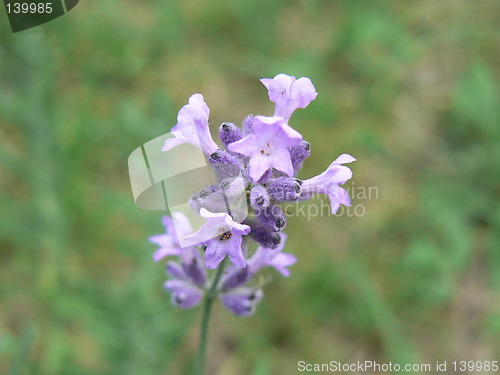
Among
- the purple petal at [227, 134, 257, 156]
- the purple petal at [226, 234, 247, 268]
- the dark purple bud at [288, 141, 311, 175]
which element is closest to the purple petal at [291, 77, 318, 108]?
the dark purple bud at [288, 141, 311, 175]

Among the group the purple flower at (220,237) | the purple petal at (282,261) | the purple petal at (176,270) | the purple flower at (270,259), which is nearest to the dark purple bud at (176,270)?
the purple petal at (176,270)

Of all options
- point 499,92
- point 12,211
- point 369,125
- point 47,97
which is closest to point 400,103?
point 369,125

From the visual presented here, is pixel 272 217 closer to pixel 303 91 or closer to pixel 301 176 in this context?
pixel 303 91

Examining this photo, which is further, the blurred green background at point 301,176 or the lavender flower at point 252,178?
the blurred green background at point 301,176

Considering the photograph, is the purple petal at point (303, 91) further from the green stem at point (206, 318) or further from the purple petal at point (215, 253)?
the green stem at point (206, 318)

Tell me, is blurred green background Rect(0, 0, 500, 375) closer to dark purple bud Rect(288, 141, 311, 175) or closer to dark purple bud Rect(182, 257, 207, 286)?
dark purple bud Rect(182, 257, 207, 286)

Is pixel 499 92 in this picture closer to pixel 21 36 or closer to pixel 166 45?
pixel 166 45

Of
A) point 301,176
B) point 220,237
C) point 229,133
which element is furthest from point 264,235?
point 301,176
